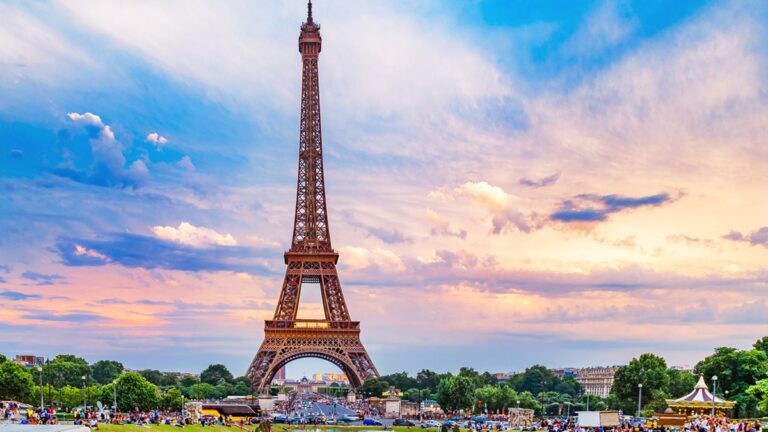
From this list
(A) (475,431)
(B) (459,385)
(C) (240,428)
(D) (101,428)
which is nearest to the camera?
(D) (101,428)

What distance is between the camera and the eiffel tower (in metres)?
119

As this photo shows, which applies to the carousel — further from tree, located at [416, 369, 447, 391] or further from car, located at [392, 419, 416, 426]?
tree, located at [416, 369, 447, 391]

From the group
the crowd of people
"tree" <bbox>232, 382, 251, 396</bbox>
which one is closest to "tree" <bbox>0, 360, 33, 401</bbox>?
the crowd of people

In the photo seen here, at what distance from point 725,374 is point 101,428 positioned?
57.1m

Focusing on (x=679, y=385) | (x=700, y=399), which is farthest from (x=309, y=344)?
(x=700, y=399)

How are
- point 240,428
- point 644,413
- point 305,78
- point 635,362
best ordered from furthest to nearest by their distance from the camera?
point 305,78 < point 635,362 < point 644,413 < point 240,428

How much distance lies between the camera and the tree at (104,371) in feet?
541

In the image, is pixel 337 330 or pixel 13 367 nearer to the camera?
pixel 13 367

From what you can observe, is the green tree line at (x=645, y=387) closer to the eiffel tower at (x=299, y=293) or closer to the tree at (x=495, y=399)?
the tree at (x=495, y=399)

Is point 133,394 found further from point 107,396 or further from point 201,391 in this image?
point 201,391

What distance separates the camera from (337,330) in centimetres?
11881

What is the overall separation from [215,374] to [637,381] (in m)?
102

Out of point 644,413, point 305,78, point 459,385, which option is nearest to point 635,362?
point 644,413

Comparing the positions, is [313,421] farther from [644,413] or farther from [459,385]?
[644,413]
